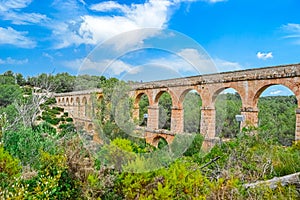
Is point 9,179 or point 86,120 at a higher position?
point 86,120

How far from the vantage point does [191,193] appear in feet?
7.33

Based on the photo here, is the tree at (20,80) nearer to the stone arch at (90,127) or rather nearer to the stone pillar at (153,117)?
the stone pillar at (153,117)

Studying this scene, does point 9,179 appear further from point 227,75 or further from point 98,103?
point 227,75

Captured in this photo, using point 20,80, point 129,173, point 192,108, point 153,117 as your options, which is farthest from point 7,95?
point 20,80

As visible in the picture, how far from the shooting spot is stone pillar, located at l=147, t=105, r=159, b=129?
1380 centimetres

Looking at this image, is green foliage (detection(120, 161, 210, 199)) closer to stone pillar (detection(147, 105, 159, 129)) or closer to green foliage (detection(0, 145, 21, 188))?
green foliage (detection(0, 145, 21, 188))

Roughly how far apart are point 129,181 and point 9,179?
1.06 metres

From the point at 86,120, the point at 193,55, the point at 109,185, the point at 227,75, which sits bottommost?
the point at 109,185

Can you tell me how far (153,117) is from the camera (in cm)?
1462

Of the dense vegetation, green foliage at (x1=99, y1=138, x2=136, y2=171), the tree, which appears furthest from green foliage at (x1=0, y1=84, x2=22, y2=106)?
the tree

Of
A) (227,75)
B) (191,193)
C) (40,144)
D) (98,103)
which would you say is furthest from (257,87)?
(191,193)

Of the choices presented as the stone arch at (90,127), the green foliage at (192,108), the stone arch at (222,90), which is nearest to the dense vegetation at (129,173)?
the stone arch at (90,127)

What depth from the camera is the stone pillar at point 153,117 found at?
45.3ft

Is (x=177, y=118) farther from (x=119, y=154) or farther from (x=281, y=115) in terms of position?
(x=119, y=154)
